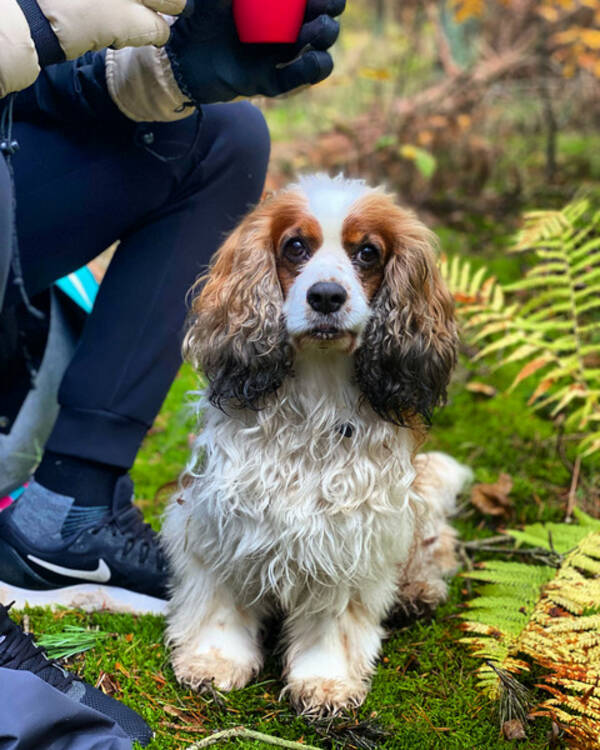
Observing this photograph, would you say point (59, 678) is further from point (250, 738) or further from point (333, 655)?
point (333, 655)

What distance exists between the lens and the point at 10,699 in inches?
69.7

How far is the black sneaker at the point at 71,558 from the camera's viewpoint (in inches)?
105

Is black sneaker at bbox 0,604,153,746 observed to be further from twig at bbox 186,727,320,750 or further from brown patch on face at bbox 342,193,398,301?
brown patch on face at bbox 342,193,398,301

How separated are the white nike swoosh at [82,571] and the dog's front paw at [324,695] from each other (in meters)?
0.73

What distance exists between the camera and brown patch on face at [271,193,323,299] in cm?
230

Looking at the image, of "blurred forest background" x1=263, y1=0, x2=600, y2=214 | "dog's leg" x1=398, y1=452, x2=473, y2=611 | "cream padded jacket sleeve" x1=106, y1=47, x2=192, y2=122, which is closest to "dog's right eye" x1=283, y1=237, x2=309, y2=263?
"cream padded jacket sleeve" x1=106, y1=47, x2=192, y2=122

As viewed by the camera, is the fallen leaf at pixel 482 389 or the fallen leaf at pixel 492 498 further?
the fallen leaf at pixel 482 389

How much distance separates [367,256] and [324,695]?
1.26m

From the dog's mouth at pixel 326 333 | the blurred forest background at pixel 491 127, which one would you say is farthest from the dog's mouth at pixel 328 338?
the blurred forest background at pixel 491 127

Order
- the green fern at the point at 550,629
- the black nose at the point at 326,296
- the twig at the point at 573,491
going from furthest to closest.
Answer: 1. the twig at the point at 573,491
2. the black nose at the point at 326,296
3. the green fern at the point at 550,629

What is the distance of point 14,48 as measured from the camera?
6.07 ft

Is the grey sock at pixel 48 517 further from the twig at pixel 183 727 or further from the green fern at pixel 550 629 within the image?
the green fern at pixel 550 629

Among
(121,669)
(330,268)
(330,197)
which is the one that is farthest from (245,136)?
(121,669)

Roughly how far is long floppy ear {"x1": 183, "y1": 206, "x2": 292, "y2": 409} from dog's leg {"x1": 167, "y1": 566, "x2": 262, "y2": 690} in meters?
0.60
